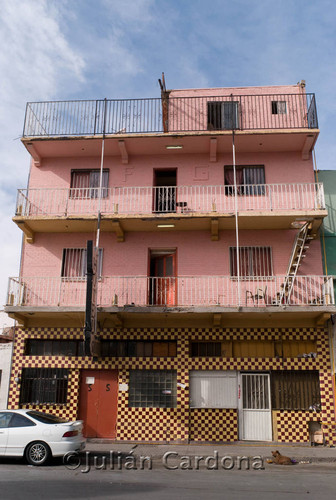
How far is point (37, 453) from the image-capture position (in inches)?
428

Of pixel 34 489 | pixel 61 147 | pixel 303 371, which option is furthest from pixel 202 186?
pixel 34 489

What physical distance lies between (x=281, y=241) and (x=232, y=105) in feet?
18.5

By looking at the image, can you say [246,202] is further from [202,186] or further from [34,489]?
[34,489]

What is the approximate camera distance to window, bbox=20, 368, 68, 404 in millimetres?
15633

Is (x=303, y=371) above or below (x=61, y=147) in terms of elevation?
below

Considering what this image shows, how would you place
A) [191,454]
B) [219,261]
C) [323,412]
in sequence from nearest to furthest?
[191,454]
[323,412]
[219,261]

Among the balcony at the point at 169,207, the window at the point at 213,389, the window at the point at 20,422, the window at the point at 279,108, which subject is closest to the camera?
the window at the point at 20,422

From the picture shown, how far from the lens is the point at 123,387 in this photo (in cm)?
1545

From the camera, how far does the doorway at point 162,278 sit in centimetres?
1632

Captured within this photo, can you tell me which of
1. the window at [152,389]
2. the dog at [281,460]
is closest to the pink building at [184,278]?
the window at [152,389]

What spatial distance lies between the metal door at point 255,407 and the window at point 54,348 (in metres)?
5.75

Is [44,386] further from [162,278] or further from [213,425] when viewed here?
[213,425]

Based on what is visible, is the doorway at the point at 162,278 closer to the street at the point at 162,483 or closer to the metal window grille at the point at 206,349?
the metal window grille at the point at 206,349

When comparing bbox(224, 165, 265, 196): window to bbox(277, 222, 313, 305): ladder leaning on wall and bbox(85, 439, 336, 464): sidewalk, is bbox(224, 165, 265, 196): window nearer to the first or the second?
bbox(277, 222, 313, 305): ladder leaning on wall
